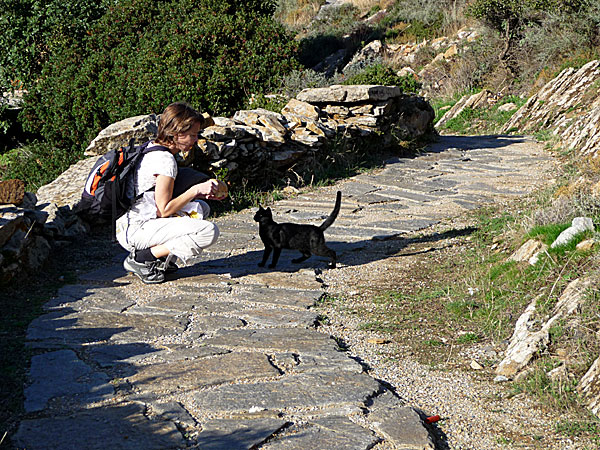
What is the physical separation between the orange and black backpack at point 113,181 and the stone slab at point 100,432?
211 cm

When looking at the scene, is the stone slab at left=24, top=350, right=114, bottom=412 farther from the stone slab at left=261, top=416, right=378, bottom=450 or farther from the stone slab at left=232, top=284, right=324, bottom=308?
the stone slab at left=232, top=284, right=324, bottom=308

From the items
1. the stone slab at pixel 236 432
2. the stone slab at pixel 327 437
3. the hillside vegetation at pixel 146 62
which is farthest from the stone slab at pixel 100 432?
the hillside vegetation at pixel 146 62

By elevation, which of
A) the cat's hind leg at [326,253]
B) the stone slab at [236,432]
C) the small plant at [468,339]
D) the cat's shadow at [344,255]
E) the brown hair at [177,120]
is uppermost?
the brown hair at [177,120]

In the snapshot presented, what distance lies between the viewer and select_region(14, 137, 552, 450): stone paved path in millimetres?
Answer: 2631

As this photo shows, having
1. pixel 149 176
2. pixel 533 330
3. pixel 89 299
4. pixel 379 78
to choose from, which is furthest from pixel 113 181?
pixel 379 78

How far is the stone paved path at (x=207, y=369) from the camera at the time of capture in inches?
104

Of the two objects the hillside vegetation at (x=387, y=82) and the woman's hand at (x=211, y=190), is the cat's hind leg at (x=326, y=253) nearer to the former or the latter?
the hillside vegetation at (x=387, y=82)

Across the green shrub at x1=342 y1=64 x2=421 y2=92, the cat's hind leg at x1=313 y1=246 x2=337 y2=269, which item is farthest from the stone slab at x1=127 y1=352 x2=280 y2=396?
the green shrub at x1=342 y1=64 x2=421 y2=92

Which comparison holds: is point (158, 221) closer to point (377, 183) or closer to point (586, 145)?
point (377, 183)

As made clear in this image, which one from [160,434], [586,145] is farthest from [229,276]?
[586,145]

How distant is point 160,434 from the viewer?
259cm

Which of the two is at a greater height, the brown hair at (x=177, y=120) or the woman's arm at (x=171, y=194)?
the brown hair at (x=177, y=120)

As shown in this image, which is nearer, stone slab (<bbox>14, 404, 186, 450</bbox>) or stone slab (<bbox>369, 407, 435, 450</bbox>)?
stone slab (<bbox>14, 404, 186, 450</bbox>)

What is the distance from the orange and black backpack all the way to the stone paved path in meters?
0.63
